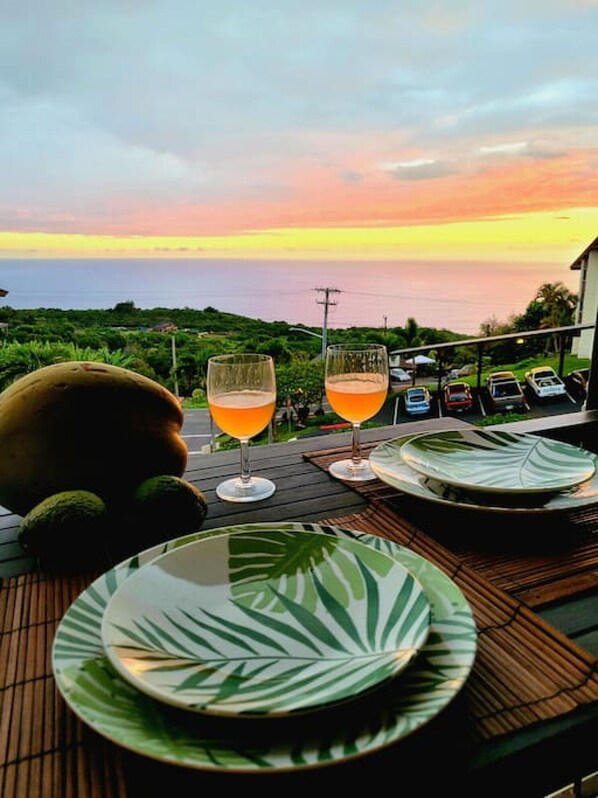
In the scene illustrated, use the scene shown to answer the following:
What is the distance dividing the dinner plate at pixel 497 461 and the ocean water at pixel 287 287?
10.8 ft

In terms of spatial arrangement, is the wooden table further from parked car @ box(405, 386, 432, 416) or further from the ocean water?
parked car @ box(405, 386, 432, 416)

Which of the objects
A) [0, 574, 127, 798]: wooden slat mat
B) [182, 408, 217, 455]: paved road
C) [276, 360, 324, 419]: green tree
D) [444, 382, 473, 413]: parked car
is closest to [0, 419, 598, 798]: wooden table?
[0, 574, 127, 798]: wooden slat mat

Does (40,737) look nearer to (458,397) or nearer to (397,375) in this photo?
(397,375)

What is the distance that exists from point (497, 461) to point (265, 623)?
0.49 m

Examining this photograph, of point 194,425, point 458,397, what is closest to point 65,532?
point 194,425

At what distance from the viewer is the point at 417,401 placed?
368 inches

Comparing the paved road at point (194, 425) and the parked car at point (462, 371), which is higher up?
the paved road at point (194, 425)

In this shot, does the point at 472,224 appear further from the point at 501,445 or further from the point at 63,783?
the point at 63,783

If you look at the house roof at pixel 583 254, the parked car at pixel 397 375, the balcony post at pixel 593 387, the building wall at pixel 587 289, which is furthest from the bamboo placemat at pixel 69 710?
the house roof at pixel 583 254

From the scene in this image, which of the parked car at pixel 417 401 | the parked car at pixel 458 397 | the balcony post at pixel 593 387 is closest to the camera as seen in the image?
the balcony post at pixel 593 387

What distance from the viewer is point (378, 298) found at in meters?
5.61

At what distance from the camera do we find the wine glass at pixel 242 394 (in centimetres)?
82

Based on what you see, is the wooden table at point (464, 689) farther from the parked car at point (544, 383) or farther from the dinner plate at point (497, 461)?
the parked car at point (544, 383)

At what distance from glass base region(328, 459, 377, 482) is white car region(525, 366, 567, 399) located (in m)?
8.81
